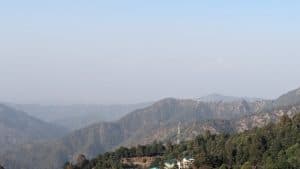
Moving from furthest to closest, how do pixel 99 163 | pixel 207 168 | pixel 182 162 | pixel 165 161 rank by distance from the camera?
pixel 99 163 → pixel 165 161 → pixel 182 162 → pixel 207 168

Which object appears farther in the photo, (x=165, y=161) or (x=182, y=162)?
(x=165, y=161)

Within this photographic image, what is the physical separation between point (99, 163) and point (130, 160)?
10489 millimetres

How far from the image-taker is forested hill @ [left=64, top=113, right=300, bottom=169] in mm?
94000

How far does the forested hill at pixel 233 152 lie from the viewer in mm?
94000

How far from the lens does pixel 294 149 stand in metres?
95.0

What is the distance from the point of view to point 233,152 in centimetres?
10781

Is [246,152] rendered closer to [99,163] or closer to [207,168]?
[207,168]

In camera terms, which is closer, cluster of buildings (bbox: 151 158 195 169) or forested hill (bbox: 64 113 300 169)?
forested hill (bbox: 64 113 300 169)

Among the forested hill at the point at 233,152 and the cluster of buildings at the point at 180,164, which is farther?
the cluster of buildings at the point at 180,164

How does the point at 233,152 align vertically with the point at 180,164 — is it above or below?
above

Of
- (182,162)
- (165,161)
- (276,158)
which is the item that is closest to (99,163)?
(165,161)

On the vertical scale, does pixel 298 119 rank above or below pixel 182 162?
above

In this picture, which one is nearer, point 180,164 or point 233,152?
point 180,164

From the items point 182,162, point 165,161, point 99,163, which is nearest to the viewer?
point 182,162
